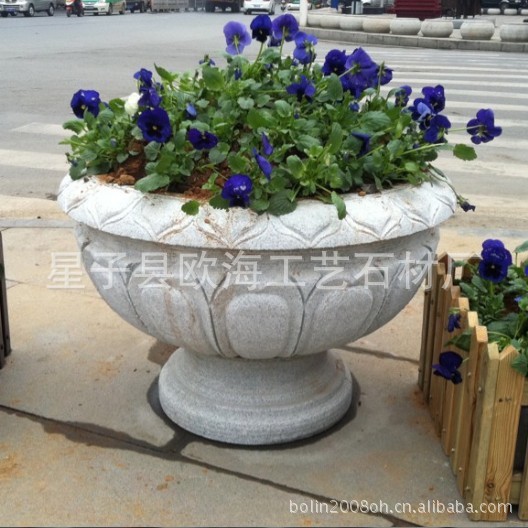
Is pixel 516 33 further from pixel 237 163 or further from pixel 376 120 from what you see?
pixel 237 163

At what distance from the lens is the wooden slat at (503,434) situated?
6.86 ft

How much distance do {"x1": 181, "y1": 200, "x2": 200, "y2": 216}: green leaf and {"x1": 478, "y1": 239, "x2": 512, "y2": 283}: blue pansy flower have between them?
36.2 inches

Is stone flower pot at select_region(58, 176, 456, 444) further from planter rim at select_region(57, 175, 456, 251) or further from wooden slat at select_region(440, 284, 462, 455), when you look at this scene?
wooden slat at select_region(440, 284, 462, 455)

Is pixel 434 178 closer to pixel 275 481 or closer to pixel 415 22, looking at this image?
pixel 275 481

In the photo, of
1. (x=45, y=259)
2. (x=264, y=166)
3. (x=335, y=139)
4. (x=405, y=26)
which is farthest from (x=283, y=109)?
(x=405, y=26)

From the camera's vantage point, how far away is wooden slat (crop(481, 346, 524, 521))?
2092mm

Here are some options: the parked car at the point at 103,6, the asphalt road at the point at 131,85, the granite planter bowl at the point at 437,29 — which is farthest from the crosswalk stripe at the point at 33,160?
the parked car at the point at 103,6

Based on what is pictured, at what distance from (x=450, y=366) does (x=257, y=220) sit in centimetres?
75

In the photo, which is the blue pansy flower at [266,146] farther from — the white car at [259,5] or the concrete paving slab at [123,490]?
the white car at [259,5]

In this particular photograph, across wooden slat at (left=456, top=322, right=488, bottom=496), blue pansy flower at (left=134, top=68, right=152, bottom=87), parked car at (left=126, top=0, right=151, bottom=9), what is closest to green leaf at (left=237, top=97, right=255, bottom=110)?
blue pansy flower at (left=134, top=68, right=152, bottom=87)

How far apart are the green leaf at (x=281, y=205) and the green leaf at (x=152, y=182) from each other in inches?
13.1

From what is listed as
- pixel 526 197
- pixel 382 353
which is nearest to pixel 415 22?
pixel 526 197

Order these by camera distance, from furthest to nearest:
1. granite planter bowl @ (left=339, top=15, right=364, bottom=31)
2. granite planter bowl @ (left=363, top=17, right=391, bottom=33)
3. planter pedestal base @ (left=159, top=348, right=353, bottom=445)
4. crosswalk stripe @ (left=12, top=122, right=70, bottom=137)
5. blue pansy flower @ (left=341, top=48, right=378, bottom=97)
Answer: granite planter bowl @ (left=339, top=15, right=364, bottom=31), granite planter bowl @ (left=363, top=17, right=391, bottom=33), crosswalk stripe @ (left=12, top=122, right=70, bottom=137), planter pedestal base @ (left=159, top=348, right=353, bottom=445), blue pansy flower @ (left=341, top=48, right=378, bottom=97)

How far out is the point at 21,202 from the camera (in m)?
5.35
